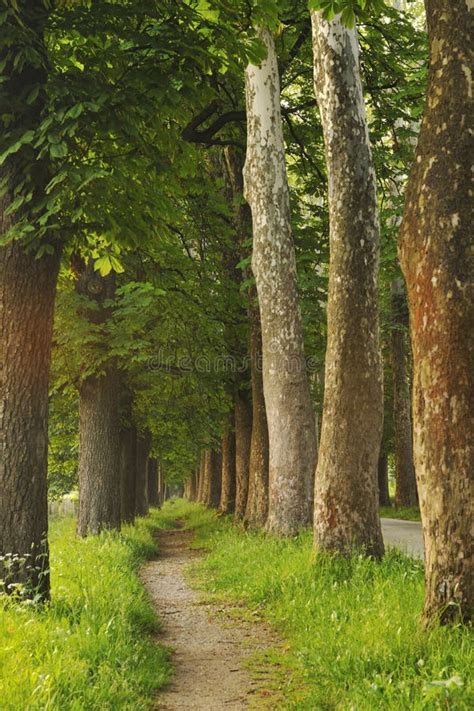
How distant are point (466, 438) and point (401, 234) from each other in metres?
1.64

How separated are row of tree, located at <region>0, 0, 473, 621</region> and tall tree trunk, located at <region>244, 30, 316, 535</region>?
0.12ft

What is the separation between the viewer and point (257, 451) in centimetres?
1450

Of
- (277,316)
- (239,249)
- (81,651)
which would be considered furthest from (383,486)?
(81,651)

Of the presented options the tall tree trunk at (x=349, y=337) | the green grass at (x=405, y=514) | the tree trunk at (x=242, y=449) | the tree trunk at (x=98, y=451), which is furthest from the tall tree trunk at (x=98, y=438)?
the green grass at (x=405, y=514)

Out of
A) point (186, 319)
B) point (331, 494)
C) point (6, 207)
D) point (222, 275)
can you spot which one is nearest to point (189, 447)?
point (222, 275)

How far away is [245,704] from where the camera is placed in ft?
16.3

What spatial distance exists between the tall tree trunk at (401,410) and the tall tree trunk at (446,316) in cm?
1708

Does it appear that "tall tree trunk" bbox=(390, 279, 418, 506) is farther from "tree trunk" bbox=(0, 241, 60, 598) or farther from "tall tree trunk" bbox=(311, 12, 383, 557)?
"tree trunk" bbox=(0, 241, 60, 598)

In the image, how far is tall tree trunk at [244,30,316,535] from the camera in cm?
1133

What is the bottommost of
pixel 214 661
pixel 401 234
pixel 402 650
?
pixel 214 661

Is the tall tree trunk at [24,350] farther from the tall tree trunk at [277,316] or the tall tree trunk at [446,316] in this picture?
the tall tree trunk at [277,316]

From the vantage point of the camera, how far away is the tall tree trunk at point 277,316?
446 inches

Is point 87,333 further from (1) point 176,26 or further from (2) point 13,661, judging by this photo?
(2) point 13,661

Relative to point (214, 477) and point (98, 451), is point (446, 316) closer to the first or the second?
point (98, 451)
